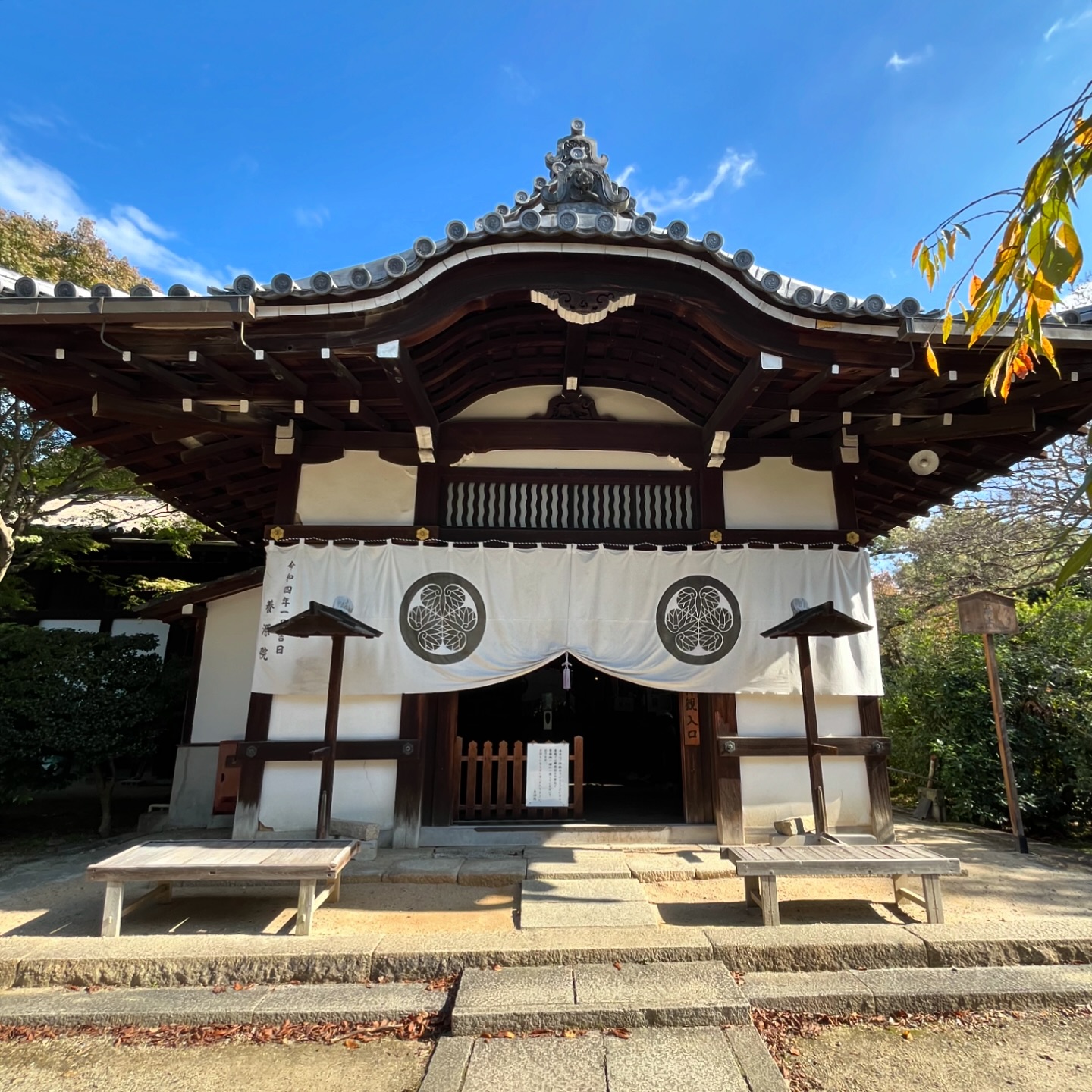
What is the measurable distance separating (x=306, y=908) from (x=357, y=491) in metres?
4.00

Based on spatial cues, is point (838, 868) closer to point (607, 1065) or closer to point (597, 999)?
point (597, 999)

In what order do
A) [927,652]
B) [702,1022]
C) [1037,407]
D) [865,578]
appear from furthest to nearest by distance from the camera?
[927,652]
[865,578]
[1037,407]
[702,1022]

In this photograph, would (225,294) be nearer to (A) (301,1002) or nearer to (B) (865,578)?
(A) (301,1002)

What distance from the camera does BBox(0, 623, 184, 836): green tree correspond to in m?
7.52

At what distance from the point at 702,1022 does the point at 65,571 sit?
14592 mm

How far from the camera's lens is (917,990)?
3430mm

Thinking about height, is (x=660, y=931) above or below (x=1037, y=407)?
below

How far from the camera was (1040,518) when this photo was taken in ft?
38.4

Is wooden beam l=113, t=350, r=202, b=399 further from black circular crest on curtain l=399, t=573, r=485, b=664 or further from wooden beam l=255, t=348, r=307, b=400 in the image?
black circular crest on curtain l=399, t=573, r=485, b=664

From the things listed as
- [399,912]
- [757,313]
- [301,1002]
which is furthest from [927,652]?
[301,1002]

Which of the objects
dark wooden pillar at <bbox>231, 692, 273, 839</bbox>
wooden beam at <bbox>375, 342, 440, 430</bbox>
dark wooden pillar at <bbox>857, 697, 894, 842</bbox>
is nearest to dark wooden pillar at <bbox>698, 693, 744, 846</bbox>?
dark wooden pillar at <bbox>857, 697, 894, 842</bbox>

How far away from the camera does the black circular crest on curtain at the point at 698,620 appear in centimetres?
621

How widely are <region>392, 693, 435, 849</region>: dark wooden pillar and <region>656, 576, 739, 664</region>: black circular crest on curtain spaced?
8.29ft

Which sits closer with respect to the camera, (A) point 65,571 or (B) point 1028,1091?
(B) point 1028,1091
